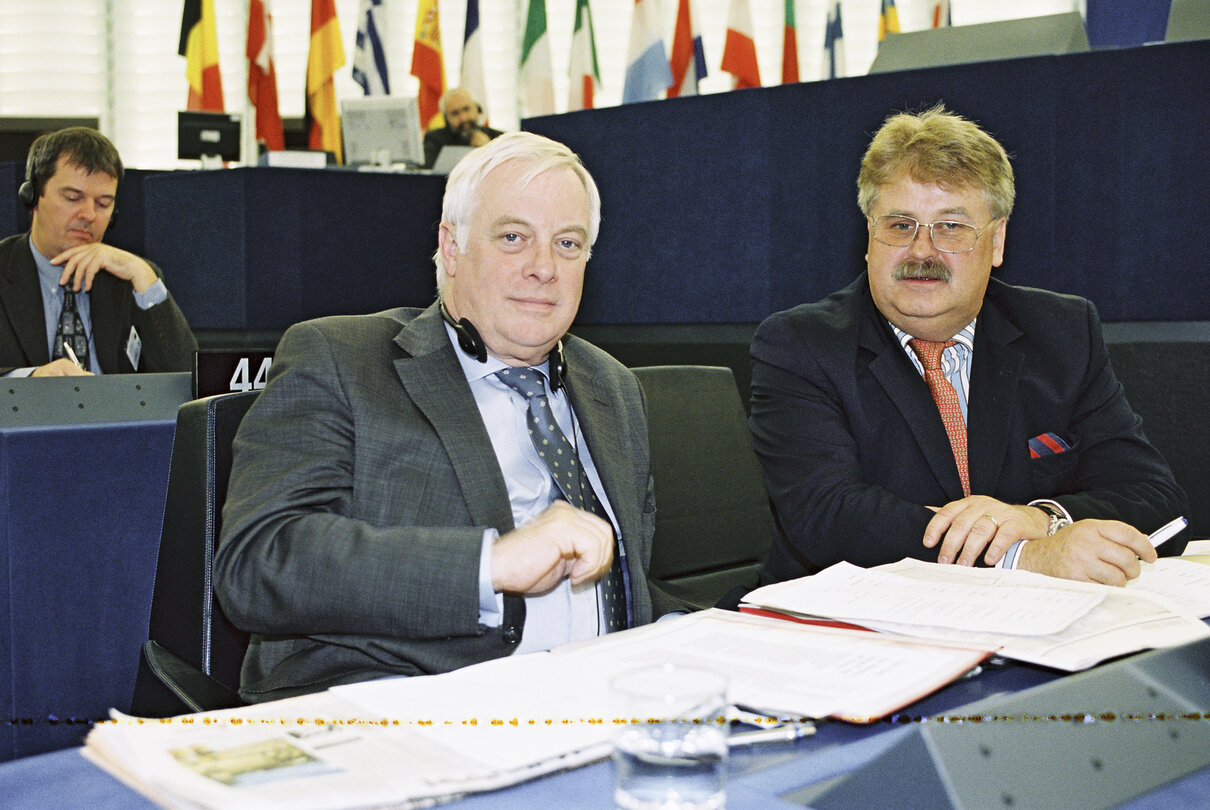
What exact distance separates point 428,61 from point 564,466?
5.91 m

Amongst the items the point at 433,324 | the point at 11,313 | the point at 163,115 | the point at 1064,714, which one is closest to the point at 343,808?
the point at 1064,714

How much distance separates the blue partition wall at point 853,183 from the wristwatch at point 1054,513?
4.39ft

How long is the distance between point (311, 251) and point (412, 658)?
3869mm

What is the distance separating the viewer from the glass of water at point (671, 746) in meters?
0.57

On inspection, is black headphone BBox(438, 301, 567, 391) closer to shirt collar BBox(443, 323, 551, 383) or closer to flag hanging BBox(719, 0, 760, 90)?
shirt collar BBox(443, 323, 551, 383)

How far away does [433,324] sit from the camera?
150cm

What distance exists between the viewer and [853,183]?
3.21 m

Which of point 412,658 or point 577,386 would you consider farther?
point 577,386

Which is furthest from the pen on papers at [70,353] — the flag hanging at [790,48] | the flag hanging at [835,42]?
the flag hanging at [835,42]

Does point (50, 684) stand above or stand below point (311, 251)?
below

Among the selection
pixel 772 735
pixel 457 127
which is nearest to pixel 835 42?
pixel 457 127

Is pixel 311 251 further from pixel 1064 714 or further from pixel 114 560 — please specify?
pixel 1064 714

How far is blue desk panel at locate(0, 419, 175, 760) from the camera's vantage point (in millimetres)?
1867

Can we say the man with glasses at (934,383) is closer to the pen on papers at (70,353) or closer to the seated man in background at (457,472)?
the seated man in background at (457,472)
